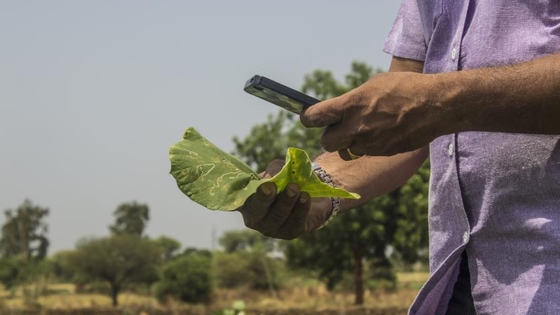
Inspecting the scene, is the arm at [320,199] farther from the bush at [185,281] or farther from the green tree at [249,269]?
the green tree at [249,269]

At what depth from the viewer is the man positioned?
181 cm

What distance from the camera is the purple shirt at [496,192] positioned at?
1.96m

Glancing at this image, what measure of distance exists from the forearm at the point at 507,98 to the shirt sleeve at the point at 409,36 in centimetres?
73

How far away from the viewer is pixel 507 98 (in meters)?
1.79

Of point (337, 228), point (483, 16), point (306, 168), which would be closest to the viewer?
point (306, 168)

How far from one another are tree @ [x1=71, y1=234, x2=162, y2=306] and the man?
50297mm

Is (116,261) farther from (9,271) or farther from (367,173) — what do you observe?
(367,173)

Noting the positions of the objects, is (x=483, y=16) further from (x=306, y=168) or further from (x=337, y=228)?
(x=337, y=228)

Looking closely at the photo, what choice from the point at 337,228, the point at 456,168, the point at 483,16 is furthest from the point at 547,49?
the point at 337,228

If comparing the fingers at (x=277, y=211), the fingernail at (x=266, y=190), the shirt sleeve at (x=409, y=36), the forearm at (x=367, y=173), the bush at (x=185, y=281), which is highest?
the bush at (x=185, y=281)

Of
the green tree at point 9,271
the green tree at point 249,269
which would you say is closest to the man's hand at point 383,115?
the green tree at point 249,269

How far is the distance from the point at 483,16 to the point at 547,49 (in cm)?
22

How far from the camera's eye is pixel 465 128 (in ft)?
6.03

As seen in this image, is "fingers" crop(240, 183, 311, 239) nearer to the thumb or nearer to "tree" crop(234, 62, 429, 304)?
the thumb
